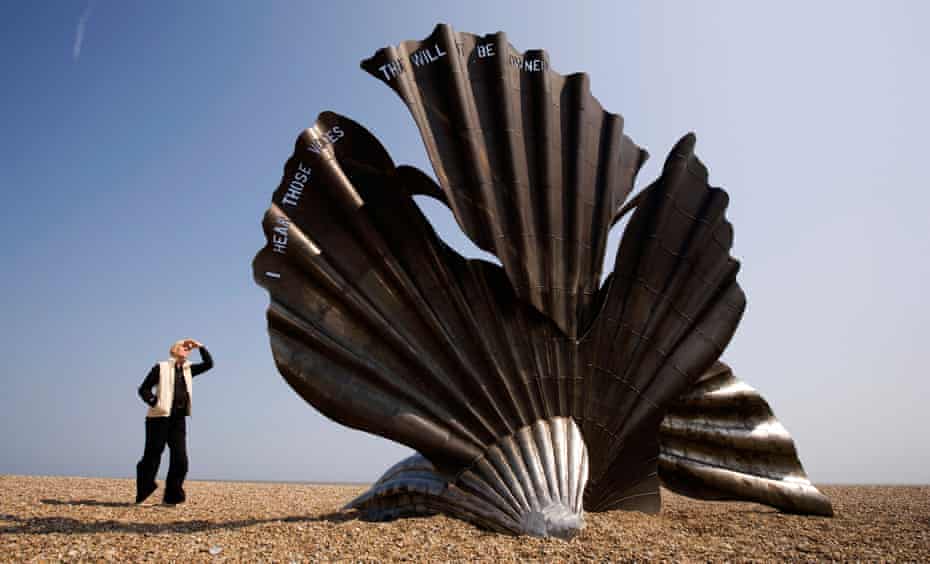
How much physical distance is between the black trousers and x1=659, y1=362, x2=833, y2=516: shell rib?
461cm

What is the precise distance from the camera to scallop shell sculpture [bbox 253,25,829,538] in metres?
4.24

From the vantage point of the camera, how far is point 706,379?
6.27m

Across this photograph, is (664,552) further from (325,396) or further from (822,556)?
(325,396)

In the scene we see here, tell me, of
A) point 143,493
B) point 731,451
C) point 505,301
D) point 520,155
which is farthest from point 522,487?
point 143,493

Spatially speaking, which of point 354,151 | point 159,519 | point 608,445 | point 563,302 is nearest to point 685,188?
point 563,302

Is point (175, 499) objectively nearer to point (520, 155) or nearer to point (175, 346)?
point (175, 346)

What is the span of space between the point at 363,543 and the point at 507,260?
2.31m

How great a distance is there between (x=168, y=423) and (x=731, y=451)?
17.6 feet

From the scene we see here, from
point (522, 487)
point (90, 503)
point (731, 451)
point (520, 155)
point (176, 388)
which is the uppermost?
point (520, 155)

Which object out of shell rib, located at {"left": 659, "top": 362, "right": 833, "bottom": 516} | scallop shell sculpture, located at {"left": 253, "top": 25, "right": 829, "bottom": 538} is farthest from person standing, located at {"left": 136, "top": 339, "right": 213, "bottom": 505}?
shell rib, located at {"left": 659, "top": 362, "right": 833, "bottom": 516}

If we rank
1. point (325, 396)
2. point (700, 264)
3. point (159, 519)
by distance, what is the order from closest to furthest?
1. point (325, 396)
2. point (159, 519)
3. point (700, 264)

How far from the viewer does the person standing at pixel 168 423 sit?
5.59 meters

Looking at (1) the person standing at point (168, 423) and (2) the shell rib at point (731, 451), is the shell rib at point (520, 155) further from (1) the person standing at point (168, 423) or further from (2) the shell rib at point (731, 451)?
(1) the person standing at point (168, 423)

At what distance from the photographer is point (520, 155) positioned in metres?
5.21
